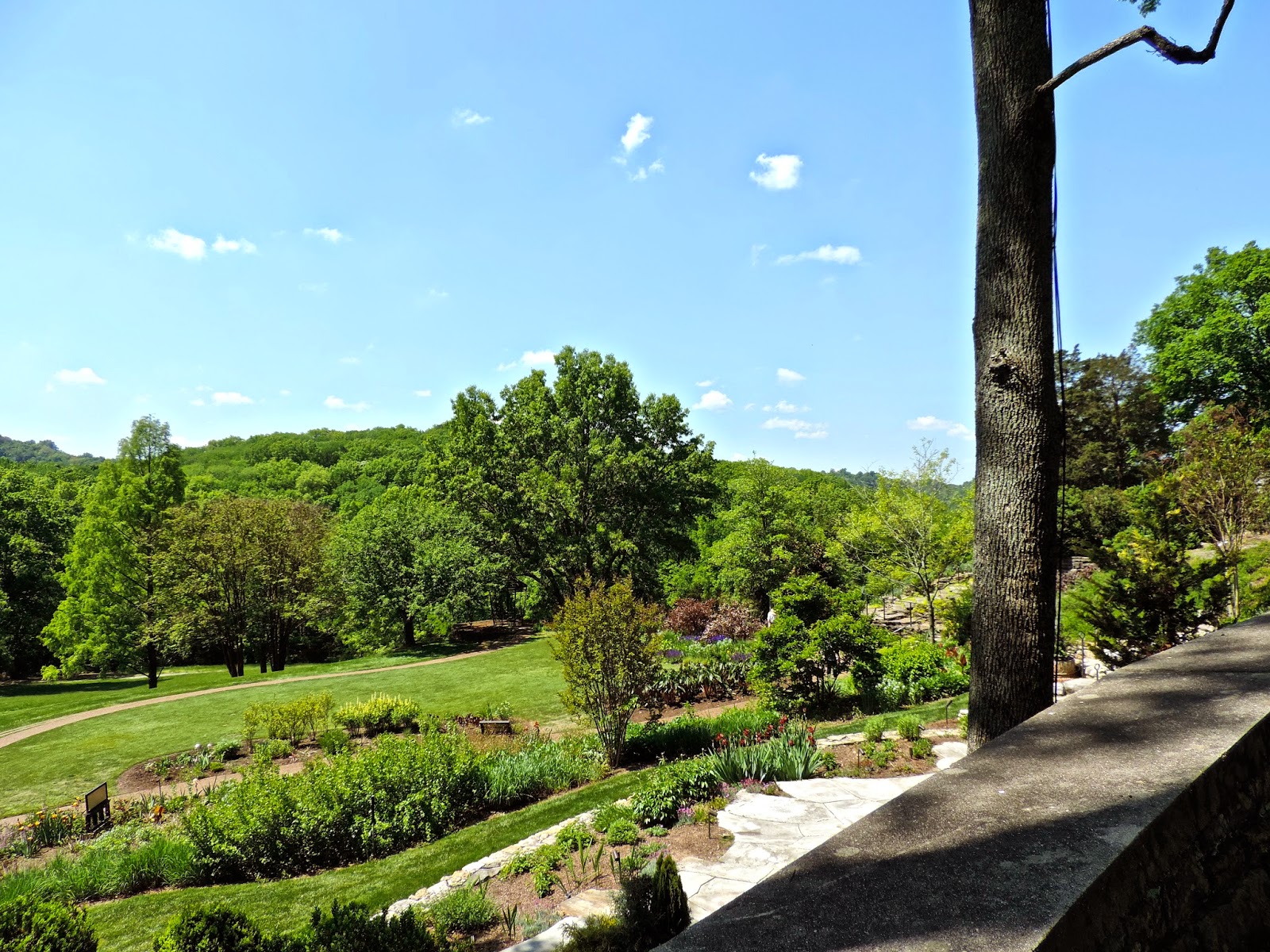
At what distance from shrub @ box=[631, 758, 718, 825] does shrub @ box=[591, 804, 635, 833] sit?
0.07m

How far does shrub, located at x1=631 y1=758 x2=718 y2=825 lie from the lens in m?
5.72

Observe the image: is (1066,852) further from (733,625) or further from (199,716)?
(199,716)

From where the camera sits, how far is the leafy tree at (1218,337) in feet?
84.2

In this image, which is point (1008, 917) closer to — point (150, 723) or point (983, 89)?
point (983, 89)

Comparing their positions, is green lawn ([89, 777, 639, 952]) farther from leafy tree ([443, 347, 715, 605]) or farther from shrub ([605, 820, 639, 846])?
leafy tree ([443, 347, 715, 605])

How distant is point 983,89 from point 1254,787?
10.8ft

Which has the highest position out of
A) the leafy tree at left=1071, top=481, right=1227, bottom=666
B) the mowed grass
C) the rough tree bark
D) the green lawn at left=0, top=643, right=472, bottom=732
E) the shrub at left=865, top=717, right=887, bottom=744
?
the rough tree bark

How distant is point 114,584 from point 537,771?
944 inches

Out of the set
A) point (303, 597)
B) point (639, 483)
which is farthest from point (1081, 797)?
point (303, 597)

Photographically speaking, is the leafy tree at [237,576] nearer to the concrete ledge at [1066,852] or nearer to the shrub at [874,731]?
the shrub at [874,731]

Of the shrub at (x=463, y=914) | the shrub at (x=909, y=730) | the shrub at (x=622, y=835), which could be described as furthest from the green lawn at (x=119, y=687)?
the shrub at (x=909, y=730)

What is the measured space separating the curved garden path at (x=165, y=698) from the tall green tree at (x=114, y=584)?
239 inches

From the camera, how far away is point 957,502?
19.8m

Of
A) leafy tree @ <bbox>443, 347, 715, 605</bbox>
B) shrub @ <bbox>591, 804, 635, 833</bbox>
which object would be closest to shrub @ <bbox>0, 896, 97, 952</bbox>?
shrub @ <bbox>591, 804, 635, 833</bbox>
